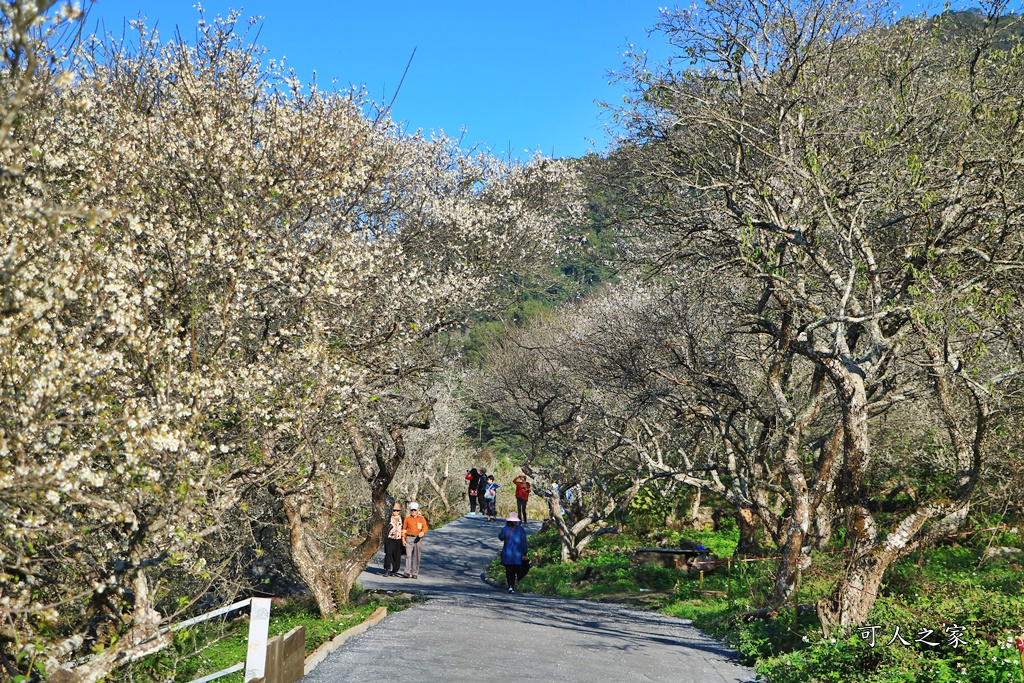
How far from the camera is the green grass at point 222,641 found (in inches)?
366

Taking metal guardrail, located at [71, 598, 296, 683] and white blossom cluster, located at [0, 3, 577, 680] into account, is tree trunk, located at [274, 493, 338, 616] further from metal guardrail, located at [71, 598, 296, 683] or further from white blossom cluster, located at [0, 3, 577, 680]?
metal guardrail, located at [71, 598, 296, 683]

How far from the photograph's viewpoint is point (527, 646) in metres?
12.2

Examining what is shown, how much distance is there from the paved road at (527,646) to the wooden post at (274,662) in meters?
0.72

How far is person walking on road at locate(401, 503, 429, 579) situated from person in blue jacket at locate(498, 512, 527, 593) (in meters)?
2.69

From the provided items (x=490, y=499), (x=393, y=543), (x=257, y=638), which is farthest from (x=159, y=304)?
(x=490, y=499)

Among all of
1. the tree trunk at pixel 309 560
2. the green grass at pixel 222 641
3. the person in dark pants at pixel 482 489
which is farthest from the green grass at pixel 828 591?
the person in dark pants at pixel 482 489

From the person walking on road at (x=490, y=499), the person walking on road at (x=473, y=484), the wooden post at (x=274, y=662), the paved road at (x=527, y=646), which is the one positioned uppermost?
the person walking on road at (x=473, y=484)

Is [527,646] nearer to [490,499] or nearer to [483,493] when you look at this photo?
[490,499]

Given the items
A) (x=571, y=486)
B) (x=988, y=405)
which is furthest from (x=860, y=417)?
(x=571, y=486)

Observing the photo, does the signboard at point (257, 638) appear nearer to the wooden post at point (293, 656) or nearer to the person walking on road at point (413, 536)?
the wooden post at point (293, 656)

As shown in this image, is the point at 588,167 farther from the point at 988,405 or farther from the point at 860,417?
the point at 988,405

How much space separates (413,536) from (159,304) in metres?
13.5

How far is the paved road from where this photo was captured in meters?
10.3

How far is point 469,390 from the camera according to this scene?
43.5 meters
